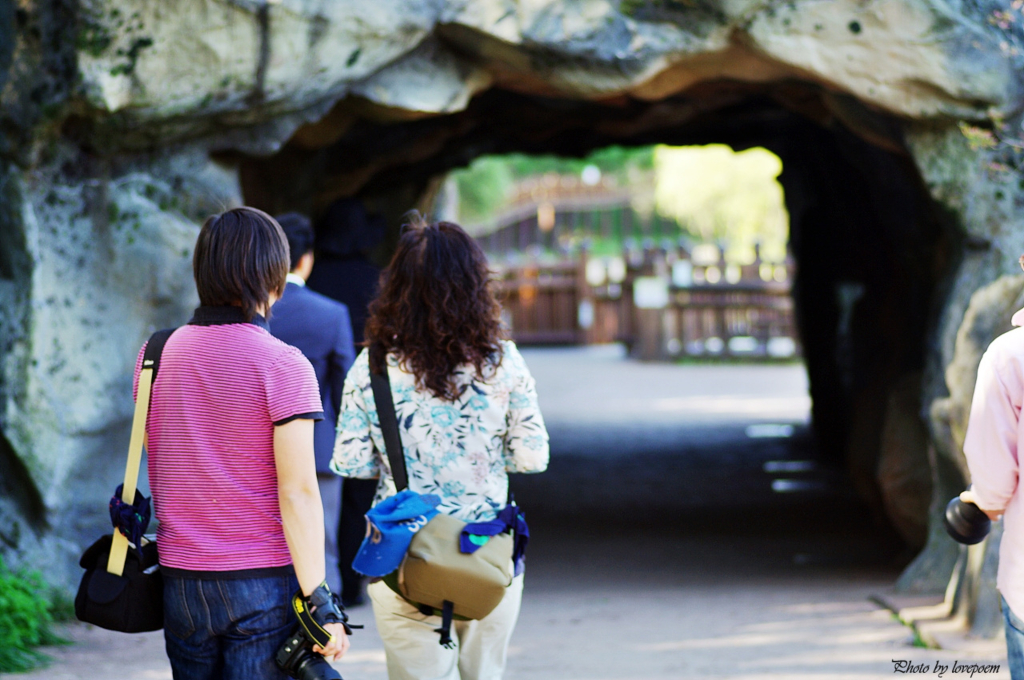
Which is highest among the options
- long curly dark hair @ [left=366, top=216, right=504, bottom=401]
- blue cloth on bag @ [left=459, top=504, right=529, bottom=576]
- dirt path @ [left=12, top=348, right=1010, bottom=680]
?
long curly dark hair @ [left=366, top=216, right=504, bottom=401]

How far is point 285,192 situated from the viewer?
643 centimetres

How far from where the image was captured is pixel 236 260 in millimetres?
2141

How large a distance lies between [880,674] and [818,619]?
2.68 ft

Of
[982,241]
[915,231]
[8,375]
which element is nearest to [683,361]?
[915,231]

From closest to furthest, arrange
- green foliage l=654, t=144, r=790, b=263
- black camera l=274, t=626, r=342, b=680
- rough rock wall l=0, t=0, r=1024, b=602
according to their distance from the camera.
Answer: black camera l=274, t=626, r=342, b=680 → rough rock wall l=0, t=0, r=1024, b=602 → green foliage l=654, t=144, r=790, b=263

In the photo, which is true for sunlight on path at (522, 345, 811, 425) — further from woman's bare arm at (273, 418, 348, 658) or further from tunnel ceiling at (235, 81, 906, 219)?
woman's bare arm at (273, 418, 348, 658)

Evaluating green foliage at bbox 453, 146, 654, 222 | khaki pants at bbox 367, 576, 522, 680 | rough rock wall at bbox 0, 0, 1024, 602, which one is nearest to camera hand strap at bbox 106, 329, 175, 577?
khaki pants at bbox 367, 576, 522, 680

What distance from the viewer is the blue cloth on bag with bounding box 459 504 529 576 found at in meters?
2.25

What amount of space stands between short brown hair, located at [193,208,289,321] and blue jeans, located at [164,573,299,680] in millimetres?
558

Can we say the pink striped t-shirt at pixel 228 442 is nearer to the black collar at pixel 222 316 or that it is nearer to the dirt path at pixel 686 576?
the black collar at pixel 222 316

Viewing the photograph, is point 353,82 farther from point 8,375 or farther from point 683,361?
point 683,361

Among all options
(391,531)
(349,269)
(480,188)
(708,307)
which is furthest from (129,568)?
(480,188)

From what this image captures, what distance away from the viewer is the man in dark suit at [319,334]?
3.85 metres

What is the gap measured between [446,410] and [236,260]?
1.95ft
